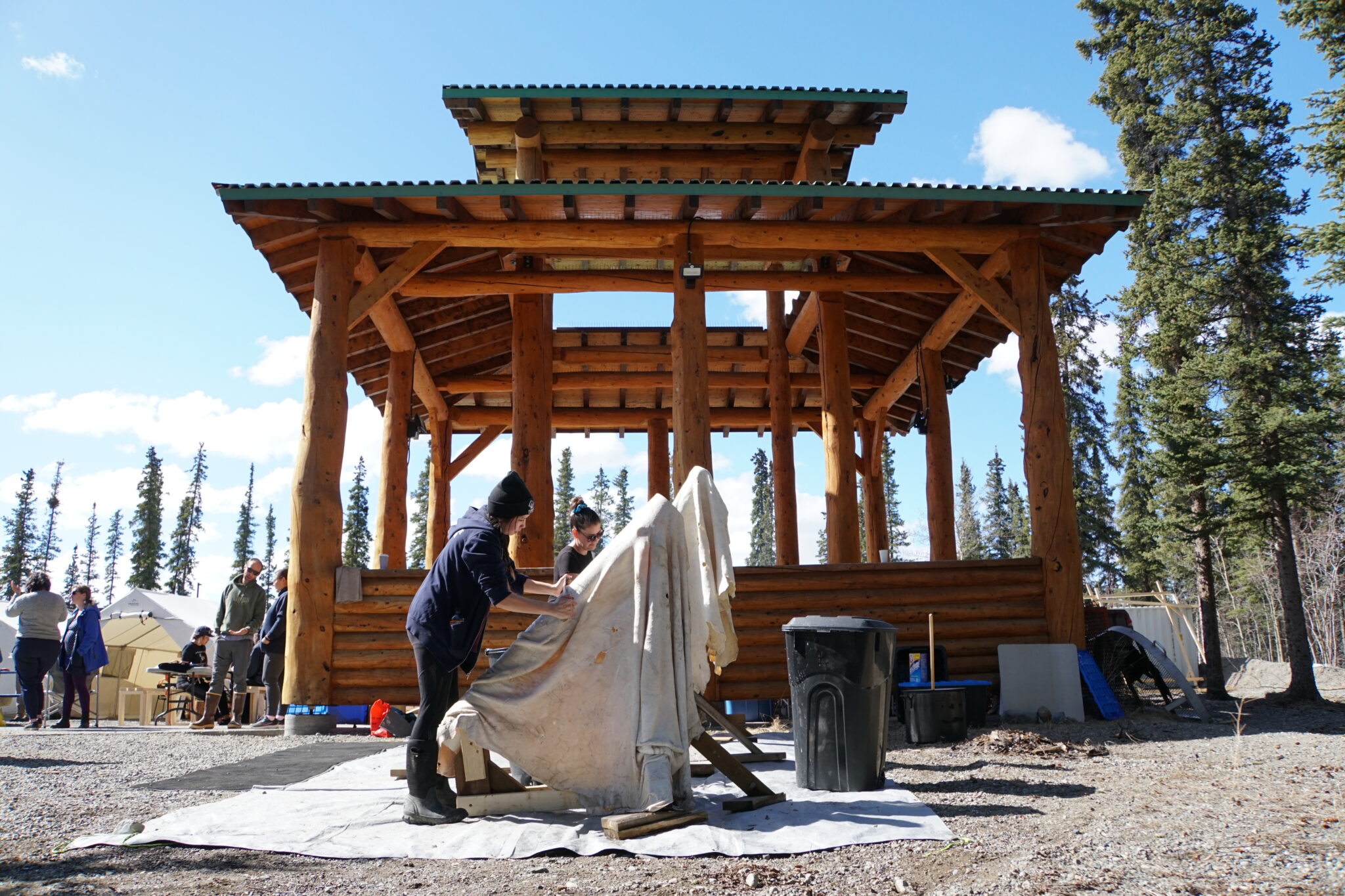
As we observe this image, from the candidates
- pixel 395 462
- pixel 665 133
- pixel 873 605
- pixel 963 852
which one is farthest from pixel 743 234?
pixel 963 852

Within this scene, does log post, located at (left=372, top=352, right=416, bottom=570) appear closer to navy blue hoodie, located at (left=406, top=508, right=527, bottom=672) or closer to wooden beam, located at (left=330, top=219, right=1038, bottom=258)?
wooden beam, located at (left=330, top=219, right=1038, bottom=258)

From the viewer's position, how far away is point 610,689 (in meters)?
4.50

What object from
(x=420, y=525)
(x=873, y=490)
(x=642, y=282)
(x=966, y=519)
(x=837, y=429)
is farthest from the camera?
(x=966, y=519)

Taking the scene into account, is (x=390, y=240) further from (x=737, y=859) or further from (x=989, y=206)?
(x=737, y=859)

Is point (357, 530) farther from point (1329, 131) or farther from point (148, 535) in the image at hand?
point (1329, 131)

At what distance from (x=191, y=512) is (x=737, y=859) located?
72.8 metres

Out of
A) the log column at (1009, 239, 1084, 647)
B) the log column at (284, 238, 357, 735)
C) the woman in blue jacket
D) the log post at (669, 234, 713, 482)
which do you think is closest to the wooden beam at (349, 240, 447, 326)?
the log column at (284, 238, 357, 735)

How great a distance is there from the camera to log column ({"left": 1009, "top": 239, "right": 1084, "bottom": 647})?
9.14 m

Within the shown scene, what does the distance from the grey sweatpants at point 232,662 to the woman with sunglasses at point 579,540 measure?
5.54 meters

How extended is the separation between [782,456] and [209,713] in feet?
26.2

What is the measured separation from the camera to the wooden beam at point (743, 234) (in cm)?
979

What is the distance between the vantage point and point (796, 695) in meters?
5.43

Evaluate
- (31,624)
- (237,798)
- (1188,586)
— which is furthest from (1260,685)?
(1188,586)

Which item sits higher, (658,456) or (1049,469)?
(658,456)
